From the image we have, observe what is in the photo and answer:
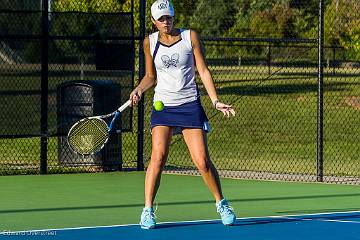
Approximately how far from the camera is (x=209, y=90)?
408 inches

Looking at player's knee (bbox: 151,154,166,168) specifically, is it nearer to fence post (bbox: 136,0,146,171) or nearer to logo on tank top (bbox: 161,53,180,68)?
logo on tank top (bbox: 161,53,180,68)

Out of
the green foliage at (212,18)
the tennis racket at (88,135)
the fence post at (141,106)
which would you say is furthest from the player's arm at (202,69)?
the green foliage at (212,18)

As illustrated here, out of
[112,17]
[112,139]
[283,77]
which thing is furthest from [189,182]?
[283,77]

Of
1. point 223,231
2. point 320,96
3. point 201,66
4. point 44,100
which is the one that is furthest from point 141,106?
point 223,231

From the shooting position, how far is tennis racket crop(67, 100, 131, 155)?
10.7 metres

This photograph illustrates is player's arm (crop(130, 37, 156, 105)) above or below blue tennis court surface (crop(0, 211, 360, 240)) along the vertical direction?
above

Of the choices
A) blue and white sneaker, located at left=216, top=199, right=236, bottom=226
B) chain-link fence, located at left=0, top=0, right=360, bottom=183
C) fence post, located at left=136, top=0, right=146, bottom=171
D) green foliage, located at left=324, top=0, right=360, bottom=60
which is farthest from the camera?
green foliage, located at left=324, top=0, right=360, bottom=60

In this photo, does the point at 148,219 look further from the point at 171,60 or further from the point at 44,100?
the point at 44,100

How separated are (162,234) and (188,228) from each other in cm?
42

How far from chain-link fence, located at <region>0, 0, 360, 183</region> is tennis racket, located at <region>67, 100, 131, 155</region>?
14.3 feet

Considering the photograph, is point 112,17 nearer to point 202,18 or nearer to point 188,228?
point 188,228

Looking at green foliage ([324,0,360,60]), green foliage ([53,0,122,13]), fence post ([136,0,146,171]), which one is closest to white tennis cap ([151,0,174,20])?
fence post ([136,0,146,171])

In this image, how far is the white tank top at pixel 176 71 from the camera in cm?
1044

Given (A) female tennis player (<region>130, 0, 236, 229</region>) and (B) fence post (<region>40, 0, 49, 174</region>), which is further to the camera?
(B) fence post (<region>40, 0, 49, 174</region>)
